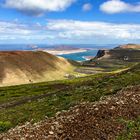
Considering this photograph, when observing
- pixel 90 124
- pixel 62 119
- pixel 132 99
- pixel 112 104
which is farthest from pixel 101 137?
pixel 132 99

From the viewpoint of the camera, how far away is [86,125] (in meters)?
25.8

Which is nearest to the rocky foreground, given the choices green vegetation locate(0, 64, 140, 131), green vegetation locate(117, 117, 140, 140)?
green vegetation locate(117, 117, 140, 140)

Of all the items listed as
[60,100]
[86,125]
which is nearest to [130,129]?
[86,125]

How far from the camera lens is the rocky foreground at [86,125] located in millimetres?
24312

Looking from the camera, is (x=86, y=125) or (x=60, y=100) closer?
(x=86, y=125)

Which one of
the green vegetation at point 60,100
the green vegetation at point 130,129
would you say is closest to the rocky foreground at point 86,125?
the green vegetation at point 130,129

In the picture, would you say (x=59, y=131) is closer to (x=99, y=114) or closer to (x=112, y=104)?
(x=99, y=114)

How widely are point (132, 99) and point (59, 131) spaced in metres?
9.63

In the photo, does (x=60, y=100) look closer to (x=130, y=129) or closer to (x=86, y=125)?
(x=86, y=125)

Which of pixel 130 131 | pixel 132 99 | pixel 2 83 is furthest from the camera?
pixel 2 83

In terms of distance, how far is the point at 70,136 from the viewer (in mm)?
24469

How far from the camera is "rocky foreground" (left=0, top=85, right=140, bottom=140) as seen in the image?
24.3m

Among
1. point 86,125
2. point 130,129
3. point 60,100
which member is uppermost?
point 86,125

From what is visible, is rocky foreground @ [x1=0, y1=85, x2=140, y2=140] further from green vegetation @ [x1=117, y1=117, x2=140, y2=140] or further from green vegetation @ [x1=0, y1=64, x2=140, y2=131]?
green vegetation @ [x1=0, y1=64, x2=140, y2=131]
